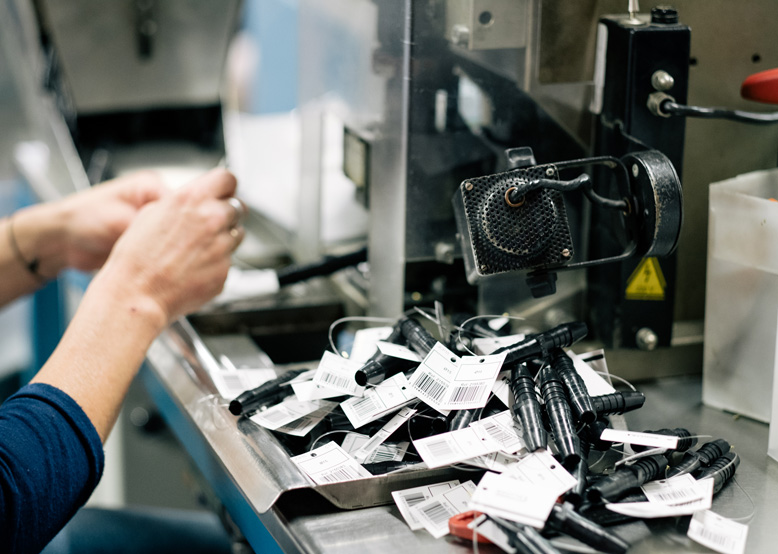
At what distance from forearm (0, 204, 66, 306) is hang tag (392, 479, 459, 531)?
2.59 ft

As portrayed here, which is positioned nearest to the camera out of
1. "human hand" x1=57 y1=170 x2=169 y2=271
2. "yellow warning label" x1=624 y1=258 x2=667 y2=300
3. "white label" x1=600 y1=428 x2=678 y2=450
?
"white label" x1=600 y1=428 x2=678 y2=450

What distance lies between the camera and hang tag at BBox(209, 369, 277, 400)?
0.91 m

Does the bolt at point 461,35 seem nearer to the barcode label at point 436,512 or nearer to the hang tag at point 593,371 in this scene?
the hang tag at point 593,371

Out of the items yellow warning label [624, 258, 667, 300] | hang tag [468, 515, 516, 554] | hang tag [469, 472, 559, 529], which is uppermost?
yellow warning label [624, 258, 667, 300]

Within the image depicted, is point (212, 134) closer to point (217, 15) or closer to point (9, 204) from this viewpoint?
point (217, 15)

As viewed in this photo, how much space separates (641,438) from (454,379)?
0.56 ft

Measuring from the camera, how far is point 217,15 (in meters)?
1.63

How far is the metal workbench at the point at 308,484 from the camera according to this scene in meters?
0.66

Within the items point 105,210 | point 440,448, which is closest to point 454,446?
point 440,448

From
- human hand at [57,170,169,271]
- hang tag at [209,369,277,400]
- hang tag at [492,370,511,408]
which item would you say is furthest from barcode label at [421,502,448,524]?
human hand at [57,170,169,271]

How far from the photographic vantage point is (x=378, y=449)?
75 centimetres

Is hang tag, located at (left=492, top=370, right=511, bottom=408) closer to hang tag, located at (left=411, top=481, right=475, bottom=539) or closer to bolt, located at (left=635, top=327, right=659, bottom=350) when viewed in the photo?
hang tag, located at (left=411, top=481, right=475, bottom=539)

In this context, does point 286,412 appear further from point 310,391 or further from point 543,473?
point 543,473

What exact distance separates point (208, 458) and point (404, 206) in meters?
0.36
